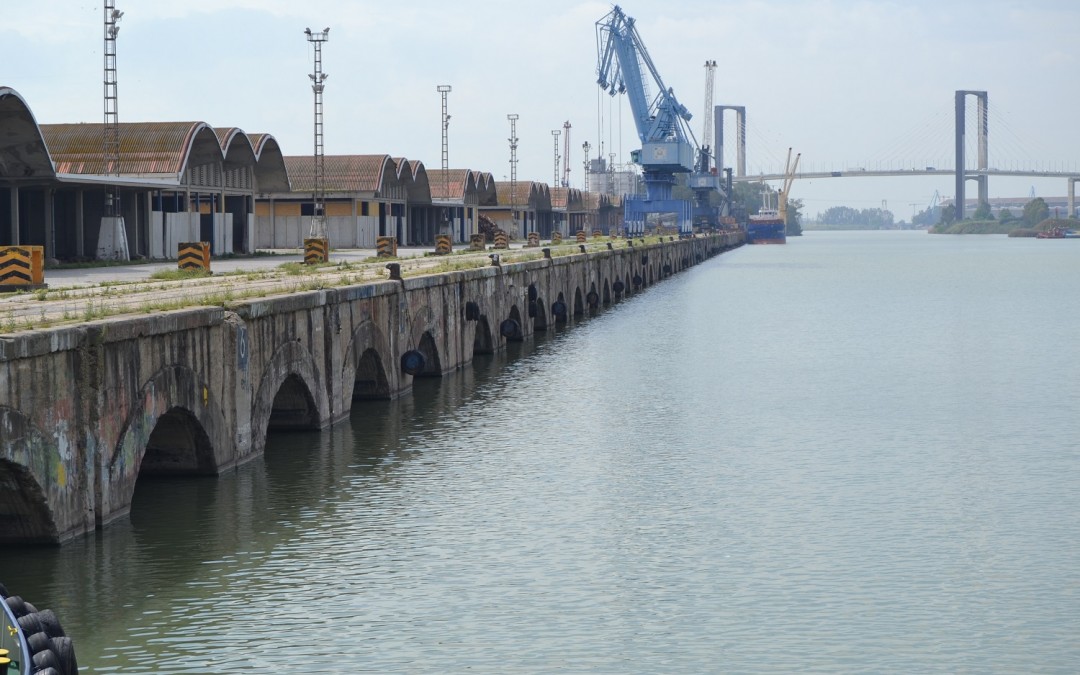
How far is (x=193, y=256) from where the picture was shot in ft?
187

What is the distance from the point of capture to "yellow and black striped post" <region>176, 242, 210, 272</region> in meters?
56.4

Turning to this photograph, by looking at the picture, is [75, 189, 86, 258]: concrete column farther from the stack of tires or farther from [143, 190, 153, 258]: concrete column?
the stack of tires

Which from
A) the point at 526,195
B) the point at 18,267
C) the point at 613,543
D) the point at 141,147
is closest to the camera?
the point at 613,543

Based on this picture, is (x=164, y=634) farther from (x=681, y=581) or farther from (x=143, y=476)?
(x=143, y=476)

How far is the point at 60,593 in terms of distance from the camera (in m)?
21.6

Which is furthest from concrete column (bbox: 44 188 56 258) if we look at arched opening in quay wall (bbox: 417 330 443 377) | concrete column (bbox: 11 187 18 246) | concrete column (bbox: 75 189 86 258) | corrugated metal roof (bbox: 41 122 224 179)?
arched opening in quay wall (bbox: 417 330 443 377)

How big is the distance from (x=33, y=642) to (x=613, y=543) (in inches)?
486

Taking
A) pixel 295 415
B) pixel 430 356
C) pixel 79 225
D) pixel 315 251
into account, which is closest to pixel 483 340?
pixel 430 356

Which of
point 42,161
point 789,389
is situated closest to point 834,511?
point 789,389

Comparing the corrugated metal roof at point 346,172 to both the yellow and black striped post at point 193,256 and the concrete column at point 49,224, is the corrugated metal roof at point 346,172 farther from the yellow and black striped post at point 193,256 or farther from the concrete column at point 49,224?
the yellow and black striped post at point 193,256

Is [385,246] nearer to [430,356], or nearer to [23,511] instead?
[430,356]

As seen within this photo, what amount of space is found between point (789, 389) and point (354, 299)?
17.1m

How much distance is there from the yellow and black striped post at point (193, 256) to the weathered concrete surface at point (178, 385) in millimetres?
12371

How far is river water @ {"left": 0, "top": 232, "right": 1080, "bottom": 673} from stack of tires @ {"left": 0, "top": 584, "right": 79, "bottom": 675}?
306cm
